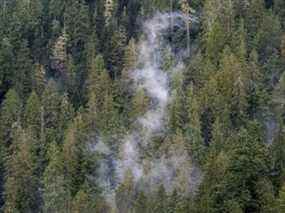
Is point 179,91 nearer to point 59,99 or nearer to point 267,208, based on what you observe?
point 59,99

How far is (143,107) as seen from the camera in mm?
70250

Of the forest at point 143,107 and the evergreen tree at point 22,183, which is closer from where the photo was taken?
the forest at point 143,107

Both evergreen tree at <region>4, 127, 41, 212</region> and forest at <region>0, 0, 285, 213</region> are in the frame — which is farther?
evergreen tree at <region>4, 127, 41, 212</region>

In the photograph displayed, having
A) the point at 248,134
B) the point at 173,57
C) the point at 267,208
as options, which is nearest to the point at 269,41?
the point at 173,57

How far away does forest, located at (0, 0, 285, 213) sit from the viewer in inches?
2190

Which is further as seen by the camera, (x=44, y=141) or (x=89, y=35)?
(x=89, y=35)

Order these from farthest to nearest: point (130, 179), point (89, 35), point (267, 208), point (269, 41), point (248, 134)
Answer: point (89, 35) → point (269, 41) → point (130, 179) → point (248, 134) → point (267, 208)

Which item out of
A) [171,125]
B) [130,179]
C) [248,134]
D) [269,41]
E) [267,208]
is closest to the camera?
[267,208]

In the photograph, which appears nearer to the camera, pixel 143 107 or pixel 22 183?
pixel 22 183

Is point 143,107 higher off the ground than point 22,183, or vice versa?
point 143,107

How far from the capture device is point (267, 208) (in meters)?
45.0

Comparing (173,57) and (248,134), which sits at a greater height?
(173,57)

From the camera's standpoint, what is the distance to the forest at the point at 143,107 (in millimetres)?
55625

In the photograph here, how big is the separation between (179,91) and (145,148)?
7.32 m
